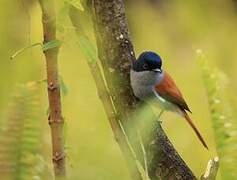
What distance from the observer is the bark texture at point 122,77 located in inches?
23.7

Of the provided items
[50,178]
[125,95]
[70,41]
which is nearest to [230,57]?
[125,95]

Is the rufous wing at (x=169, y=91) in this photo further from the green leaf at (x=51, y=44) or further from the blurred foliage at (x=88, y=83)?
the green leaf at (x=51, y=44)

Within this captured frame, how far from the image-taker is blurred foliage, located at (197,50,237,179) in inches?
11.5

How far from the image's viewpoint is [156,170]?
60cm

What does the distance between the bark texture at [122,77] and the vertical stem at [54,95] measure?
130 mm

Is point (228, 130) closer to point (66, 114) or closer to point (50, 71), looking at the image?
point (50, 71)

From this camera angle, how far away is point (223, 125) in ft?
1.00

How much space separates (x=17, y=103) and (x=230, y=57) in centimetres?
198

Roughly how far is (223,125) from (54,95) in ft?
0.55

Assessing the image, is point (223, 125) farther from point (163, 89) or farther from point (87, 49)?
point (163, 89)

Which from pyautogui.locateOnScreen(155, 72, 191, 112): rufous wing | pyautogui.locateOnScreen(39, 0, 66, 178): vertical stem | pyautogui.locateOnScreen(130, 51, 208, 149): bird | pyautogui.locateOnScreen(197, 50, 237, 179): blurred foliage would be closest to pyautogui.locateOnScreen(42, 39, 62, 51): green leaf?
pyautogui.locateOnScreen(39, 0, 66, 178): vertical stem

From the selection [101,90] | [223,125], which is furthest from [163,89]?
[223,125]

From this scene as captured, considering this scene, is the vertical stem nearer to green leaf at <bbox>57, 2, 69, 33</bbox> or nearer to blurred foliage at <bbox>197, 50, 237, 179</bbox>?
green leaf at <bbox>57, 2, 69, 33</bbox>

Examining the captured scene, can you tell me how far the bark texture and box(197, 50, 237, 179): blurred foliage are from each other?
24 cm
